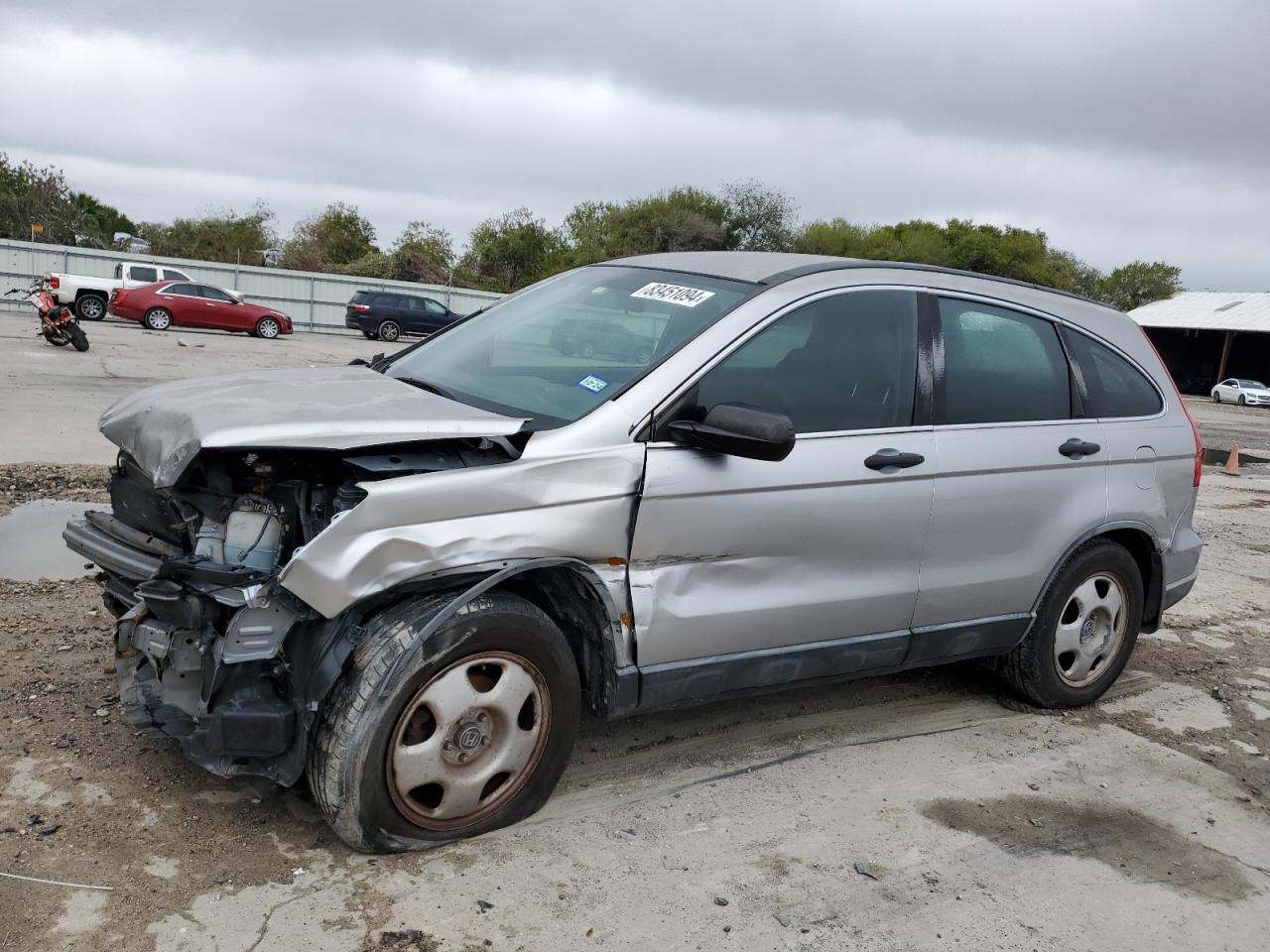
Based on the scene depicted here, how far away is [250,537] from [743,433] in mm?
1511

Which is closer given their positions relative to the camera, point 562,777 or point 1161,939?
point 1161,939

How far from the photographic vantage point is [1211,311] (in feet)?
189

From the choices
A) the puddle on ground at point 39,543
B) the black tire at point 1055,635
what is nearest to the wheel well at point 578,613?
the black tire at point 1055,635

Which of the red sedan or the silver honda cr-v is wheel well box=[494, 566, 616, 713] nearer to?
the silver honda cr-v

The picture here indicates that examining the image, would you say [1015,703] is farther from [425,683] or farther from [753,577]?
[425,683]

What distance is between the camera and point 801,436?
382cm

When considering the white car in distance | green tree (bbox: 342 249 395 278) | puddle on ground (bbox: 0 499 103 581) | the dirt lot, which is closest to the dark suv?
green tree (bbox: 342 249 395 278)

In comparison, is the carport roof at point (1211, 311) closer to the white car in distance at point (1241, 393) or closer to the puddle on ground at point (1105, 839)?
the white car in distance at point (1241, 393)

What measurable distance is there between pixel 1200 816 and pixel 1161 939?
40.7 inches

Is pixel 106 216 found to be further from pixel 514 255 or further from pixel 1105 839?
pixel 1105 839

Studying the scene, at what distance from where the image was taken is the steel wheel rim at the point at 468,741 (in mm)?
3158

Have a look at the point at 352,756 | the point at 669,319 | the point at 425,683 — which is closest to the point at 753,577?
the point at 669,319

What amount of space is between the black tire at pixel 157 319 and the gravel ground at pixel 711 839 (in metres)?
24.2

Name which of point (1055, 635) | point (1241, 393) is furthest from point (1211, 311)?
point (1055, 635)
